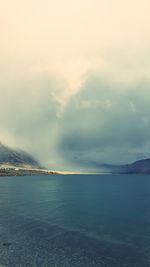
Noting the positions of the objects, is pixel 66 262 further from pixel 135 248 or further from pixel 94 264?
pixel 135 248

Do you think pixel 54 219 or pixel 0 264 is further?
pixel 54 219

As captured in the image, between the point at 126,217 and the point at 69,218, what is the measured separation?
72.2ft

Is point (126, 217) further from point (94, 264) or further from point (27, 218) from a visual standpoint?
point (94, 264)

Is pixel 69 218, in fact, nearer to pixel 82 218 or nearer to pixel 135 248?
pixel 82 218

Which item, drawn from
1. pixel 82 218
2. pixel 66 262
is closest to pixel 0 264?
pixel 66 262

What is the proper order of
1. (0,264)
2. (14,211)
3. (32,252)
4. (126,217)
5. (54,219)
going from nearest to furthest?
1. (0,264)
2. (32,252)
3. (54,219)
4. (126,217)
5. (14,211)

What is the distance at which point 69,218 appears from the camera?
9400cm

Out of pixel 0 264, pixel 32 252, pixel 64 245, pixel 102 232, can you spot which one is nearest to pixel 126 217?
pixel 102 232

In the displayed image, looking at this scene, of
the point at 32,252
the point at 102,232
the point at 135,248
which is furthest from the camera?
the point at 102,232

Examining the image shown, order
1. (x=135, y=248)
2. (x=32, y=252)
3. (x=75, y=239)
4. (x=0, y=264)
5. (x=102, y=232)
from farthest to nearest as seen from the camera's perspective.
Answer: (x=102, y=232) → (x=75, y=239) → (x=135, y=248) → (x=32, y=252) → (x=0, y=264)

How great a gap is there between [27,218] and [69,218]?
590 inches

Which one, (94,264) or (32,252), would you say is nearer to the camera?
(94,264)

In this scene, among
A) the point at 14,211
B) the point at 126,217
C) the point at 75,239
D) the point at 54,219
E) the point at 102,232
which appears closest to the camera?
the point at 75,239

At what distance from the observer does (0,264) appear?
4825 centimetres
